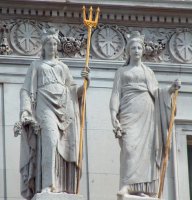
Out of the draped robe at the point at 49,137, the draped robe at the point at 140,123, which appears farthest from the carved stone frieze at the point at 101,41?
the draped robe at the point at 49,137

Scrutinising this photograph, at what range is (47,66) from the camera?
21203 millimetres

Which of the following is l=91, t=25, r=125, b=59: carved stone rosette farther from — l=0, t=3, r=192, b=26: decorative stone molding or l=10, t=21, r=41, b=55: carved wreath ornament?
l=10, t=21, r=41, b=55: carved wreath ornament

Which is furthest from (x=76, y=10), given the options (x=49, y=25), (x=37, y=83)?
(x=37, y=83)

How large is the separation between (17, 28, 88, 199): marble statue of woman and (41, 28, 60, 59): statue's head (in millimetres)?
178

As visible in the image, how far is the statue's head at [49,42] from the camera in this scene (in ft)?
69.8

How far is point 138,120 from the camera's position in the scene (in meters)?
21.2

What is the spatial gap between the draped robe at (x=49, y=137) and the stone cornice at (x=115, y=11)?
1590mm

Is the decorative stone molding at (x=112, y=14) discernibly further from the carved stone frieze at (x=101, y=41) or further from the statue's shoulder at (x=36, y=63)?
the statue's shoulder at (x=36, y=63)

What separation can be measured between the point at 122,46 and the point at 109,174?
168 centimetres

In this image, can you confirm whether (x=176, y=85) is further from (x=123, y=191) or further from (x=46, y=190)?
(x=46, y=190)

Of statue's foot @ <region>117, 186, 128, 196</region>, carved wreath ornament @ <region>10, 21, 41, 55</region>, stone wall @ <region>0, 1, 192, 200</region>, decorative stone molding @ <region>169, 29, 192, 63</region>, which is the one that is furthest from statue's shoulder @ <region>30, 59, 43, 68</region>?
decorative stone molding @ <region>169, 29, 192, 63</region>

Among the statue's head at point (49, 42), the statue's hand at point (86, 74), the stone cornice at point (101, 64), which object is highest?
the statue's head at point (49, 42)

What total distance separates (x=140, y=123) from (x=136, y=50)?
89cm

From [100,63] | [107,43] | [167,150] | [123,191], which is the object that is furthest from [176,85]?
[107,43]
